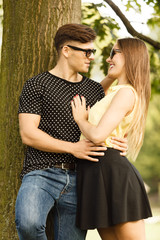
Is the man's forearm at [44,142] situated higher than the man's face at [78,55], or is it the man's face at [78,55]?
the man's face at [78,55]

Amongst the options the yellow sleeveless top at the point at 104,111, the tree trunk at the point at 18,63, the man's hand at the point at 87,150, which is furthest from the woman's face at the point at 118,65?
the tree trunk at the point at 18,63

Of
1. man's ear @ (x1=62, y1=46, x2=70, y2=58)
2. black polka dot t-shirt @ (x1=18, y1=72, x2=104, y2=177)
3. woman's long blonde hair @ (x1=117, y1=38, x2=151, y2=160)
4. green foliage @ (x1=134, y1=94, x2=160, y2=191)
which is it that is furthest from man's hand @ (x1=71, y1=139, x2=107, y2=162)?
green foliage @ (x1=134, y1=94, x2=160, y2=191)

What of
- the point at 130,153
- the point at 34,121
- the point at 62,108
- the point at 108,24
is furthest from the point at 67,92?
the point at 108,24

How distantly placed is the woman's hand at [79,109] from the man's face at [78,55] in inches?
11.4

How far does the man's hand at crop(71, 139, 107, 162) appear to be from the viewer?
3.69m

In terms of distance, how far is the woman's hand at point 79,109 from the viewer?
12.6ft

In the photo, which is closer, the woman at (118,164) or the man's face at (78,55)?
the woman at (118,164)

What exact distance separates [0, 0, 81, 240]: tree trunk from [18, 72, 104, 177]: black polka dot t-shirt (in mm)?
586

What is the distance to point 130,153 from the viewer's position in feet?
12.8

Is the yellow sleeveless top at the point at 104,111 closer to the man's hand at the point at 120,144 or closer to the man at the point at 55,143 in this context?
the man's hand at the point at 120,144

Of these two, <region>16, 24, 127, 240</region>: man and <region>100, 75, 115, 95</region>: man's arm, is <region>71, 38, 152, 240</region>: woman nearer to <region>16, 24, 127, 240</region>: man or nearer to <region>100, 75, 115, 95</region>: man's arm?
<region>16, 24, 127, 240</region>: man

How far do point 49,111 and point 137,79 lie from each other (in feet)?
2.55

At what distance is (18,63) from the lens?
4.62 metres

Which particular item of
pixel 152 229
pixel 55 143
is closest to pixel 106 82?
pixel 55 143
